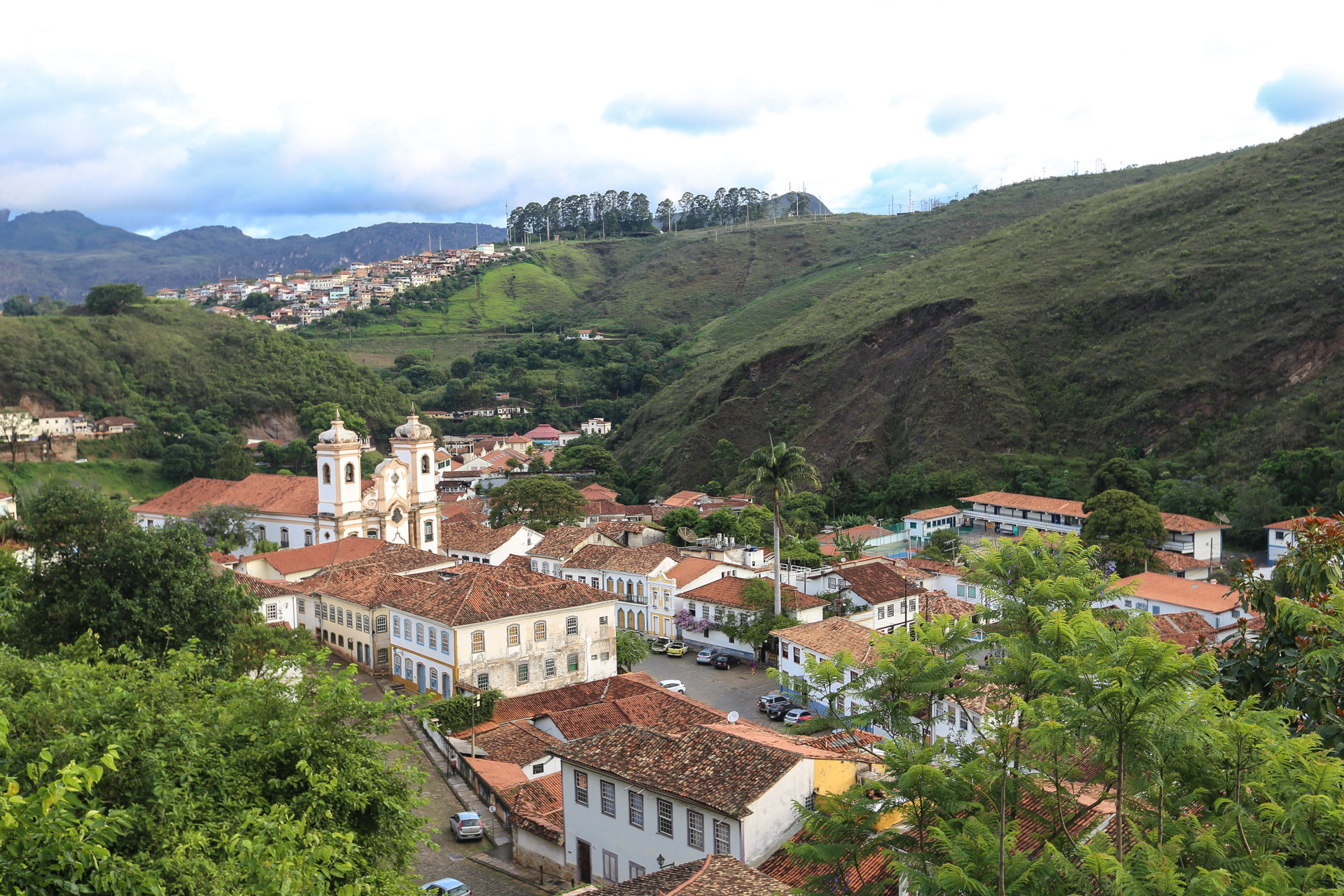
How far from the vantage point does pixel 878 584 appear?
1695 inches

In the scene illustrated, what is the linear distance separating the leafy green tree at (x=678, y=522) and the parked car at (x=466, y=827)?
35398 mm

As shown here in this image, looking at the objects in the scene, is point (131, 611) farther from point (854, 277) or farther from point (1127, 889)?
point (854, 277)

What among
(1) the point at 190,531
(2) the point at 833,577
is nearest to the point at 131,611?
(1) the point at 190,531

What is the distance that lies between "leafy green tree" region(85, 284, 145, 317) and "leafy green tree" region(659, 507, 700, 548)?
3194 inches

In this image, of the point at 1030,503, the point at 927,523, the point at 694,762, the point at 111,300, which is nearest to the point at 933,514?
the point at 927,523

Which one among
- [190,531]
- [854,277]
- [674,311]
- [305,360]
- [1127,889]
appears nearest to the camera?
[1127,889]

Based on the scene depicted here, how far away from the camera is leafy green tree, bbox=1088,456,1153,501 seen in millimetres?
61594

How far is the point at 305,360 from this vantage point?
352 ft

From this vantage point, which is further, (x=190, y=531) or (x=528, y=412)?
(x=528, y=412)

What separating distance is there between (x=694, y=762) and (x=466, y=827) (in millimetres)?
6850

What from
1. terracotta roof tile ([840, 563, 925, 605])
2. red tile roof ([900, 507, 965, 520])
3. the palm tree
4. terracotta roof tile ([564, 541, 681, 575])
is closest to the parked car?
the palm tree

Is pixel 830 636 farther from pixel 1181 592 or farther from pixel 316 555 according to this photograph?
pixel 316 555

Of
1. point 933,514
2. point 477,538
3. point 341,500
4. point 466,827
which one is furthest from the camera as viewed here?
point 933,514

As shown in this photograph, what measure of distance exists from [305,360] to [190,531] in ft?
287
